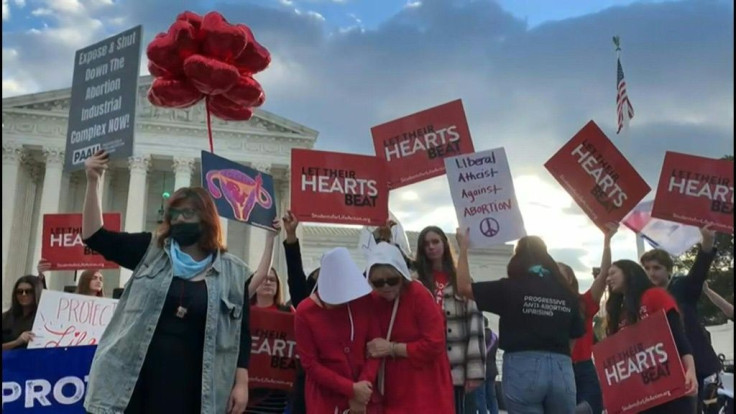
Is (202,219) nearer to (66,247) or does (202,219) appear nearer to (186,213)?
(186,213)

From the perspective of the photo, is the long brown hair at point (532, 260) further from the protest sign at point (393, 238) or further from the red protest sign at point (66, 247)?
the red protest sign at point (66, 247)

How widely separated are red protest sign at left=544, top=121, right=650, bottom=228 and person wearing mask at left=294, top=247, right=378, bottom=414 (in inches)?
101

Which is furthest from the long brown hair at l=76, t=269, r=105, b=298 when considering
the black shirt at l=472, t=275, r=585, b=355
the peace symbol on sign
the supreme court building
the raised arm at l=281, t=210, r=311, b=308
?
the supreme court building

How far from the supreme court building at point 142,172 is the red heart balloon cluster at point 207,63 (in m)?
27.6

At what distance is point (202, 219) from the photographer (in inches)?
123

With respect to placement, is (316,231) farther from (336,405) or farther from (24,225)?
(336,405)

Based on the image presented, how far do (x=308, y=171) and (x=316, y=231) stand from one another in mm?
30597

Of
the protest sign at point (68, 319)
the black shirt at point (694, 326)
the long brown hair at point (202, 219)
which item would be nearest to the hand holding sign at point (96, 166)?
the long brown hair at point (202, 219)

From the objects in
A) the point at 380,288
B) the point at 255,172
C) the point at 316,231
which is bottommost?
the point at 380,288

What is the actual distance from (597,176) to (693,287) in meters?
1.10

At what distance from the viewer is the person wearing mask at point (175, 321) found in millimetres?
2852

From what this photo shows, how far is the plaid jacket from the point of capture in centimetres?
445

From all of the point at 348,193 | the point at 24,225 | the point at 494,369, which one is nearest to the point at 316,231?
the point at 24,225

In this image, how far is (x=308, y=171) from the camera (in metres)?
5.15
